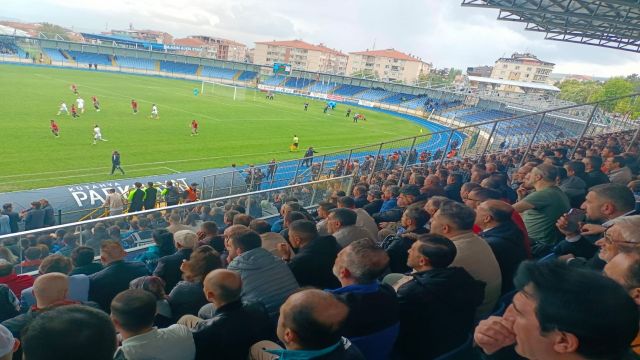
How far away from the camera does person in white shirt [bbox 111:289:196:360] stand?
240 centimetres

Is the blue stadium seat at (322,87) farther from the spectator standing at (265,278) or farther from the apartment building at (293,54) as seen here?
the spectator standing at (265,278)

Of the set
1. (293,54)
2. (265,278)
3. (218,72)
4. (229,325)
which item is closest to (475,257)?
(265,278)

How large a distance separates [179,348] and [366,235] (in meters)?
2.40

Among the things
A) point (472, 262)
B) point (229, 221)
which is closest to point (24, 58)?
point (229, 221)

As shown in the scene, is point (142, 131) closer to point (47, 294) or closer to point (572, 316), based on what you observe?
point (47, 294)

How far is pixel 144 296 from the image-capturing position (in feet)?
8.20

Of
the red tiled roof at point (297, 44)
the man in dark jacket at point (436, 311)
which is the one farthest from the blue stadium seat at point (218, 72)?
the man in dark jacket at point (436, 311)

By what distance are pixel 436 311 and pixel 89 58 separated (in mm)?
76801

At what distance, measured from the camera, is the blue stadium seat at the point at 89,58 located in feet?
214

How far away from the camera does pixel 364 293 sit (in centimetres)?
259

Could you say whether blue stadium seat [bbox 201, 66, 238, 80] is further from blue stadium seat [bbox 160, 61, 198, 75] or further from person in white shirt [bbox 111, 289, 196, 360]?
person in white shirt [bbox 111, 289, 196, 360]

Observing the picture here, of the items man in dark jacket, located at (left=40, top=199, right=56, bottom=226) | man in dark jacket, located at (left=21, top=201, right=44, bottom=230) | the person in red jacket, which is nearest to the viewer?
the person in red jacket

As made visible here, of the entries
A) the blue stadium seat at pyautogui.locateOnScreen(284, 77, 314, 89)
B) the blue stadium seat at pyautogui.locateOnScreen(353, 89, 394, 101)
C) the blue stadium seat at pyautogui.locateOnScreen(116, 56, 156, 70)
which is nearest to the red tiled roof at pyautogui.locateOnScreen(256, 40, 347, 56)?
the blue stadium seat at pyautogui.locateOnScreen(284, 77, 314, 89)

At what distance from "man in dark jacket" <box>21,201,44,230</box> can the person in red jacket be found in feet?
23.2
